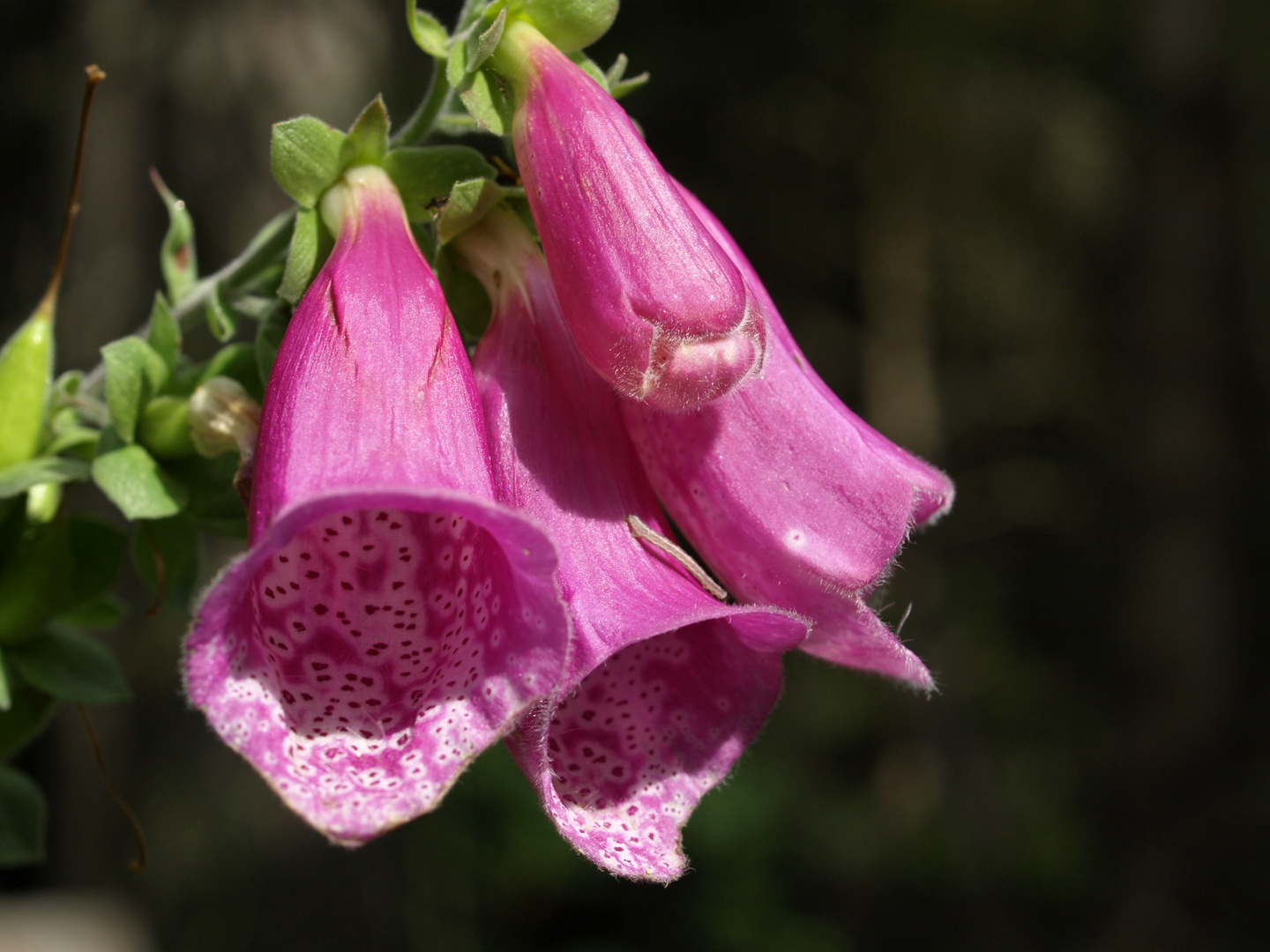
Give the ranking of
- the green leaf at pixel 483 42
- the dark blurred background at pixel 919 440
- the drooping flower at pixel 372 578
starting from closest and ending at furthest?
the drooping flower at pixel 372 578, the green leaf at pixel 483 42, the dark blurred background at pixel 919 440

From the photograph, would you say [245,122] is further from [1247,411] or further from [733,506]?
[1247,411]

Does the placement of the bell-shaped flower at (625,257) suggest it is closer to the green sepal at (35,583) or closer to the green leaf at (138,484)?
the green leaf at (138,484)

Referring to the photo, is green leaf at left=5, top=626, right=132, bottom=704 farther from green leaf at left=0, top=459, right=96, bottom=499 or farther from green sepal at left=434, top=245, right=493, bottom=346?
green sepal at left=434, top=245, right=493, bottom=346

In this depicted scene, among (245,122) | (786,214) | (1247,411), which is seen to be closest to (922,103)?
(786,214)

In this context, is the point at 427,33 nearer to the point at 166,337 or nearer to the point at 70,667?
the point at 166,337

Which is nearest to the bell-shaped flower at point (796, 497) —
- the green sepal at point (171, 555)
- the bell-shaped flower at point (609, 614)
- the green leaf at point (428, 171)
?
the bell-shaped flower at point (609, 614)

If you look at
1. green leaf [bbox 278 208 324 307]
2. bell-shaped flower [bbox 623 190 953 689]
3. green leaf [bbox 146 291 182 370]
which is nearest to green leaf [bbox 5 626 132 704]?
green leaf [bbox 146 291 182 370]
